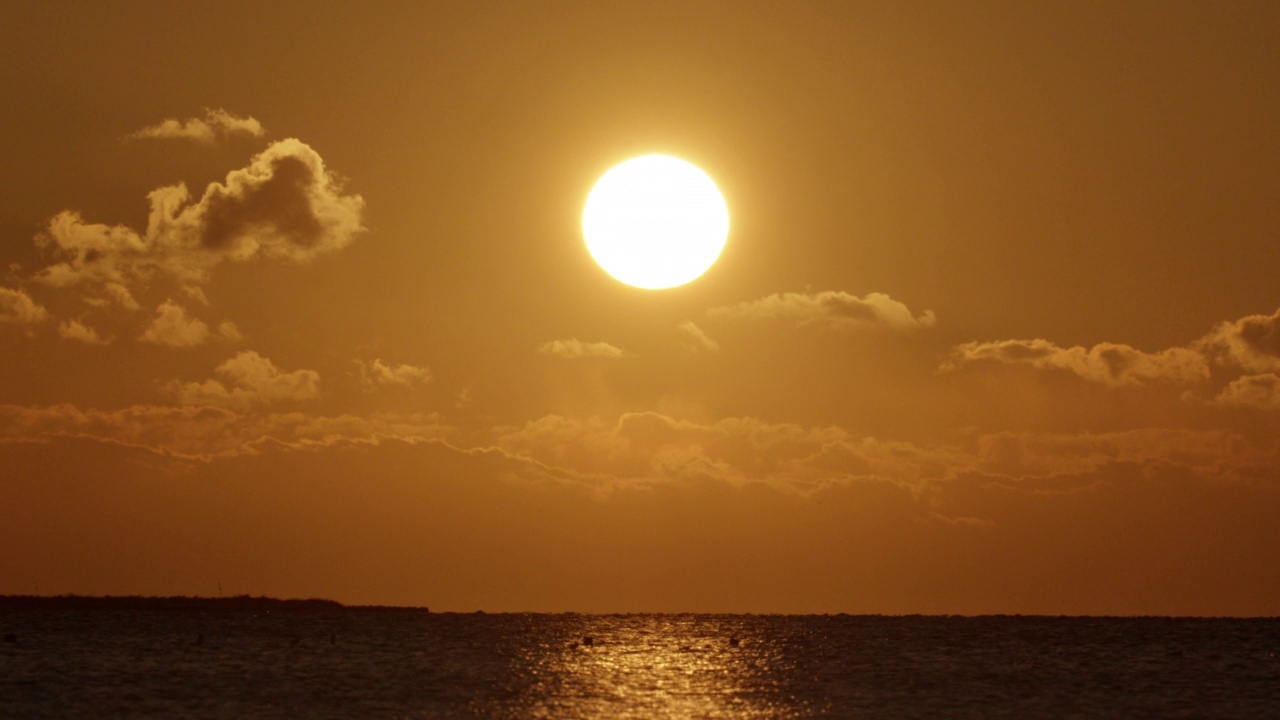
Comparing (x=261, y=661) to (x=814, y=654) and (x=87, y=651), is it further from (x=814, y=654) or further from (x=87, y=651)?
(x=814, y=654)

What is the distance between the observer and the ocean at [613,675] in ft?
252

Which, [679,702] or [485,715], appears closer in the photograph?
[485,715]

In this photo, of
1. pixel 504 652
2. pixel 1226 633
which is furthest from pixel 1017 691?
pixel 1226 633

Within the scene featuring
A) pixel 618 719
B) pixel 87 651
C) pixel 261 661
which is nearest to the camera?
pixel 618 719

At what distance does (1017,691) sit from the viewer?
9094cm

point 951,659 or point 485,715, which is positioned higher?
point 951,659

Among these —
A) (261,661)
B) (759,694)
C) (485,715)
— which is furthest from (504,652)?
(485,715)

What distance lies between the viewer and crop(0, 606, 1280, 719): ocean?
252 feet

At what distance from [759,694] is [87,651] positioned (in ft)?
211

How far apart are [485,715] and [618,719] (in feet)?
23.2

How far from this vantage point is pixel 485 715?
7256 centimetres

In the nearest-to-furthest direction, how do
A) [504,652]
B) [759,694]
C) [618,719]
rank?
[618,719], [759,694], [504,652]

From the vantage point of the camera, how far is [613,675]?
10012cm

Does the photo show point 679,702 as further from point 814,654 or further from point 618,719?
point 814,654
